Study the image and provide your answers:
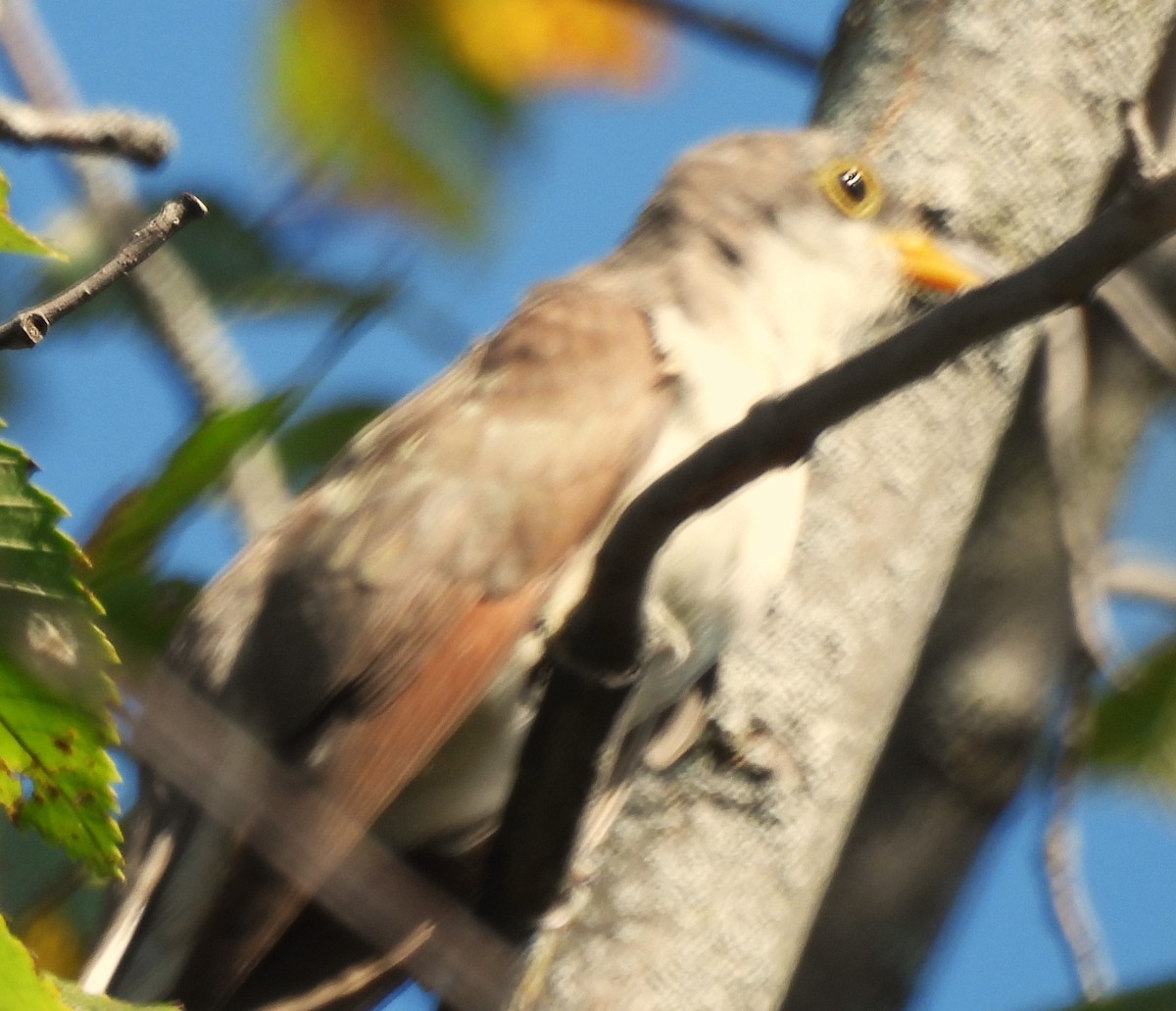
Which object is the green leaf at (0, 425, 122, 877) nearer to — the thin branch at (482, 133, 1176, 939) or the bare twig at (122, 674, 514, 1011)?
the bare twig at (122, 674, 514, 1011)

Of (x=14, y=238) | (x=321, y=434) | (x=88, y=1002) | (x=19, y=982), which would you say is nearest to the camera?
(x=19, y=982)

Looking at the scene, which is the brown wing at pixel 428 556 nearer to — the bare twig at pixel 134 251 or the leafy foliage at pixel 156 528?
the leafy foliage at pixel 156 528

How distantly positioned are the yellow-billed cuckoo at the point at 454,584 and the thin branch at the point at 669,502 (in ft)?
0.98

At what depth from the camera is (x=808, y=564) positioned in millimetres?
3297

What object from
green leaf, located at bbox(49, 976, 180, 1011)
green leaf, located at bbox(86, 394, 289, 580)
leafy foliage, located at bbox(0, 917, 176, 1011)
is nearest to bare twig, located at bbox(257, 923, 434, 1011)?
green leaf, located at bbox(86, 394, 289, 580)

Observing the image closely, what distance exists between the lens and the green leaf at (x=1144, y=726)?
11.6 feet

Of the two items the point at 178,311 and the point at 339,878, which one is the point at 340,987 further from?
the point at 178,311

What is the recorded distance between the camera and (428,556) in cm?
297

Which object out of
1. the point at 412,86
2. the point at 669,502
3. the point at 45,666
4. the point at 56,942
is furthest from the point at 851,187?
the point at 45,666

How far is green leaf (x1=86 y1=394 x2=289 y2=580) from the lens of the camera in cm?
225

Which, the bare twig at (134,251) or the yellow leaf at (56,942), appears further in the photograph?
the yellow leaf at (56,942)

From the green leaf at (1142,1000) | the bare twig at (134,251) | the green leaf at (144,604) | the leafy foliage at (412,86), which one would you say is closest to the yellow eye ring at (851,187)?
the leafy foliage at (412,86)

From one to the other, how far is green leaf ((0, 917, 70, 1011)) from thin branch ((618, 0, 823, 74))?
9.55 feet

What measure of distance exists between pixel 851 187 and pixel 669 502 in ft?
6.33
